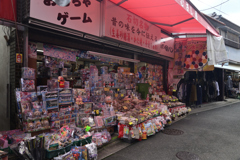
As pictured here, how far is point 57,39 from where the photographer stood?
554cm

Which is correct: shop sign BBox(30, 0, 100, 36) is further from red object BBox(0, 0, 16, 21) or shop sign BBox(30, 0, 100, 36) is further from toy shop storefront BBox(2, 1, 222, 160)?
red object BBox(0, 0, 16, 21)

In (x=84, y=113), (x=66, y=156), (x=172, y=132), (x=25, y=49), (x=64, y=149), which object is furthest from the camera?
(x=172, y=132)

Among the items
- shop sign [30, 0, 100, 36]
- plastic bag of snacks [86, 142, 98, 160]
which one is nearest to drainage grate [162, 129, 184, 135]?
plastic bag of snacks [86, 142, 98, 160]

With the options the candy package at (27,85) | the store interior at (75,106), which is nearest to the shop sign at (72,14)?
the store interior at (75,106)

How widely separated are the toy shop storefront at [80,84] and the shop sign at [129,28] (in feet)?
0.12

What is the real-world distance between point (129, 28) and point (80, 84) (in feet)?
11.1

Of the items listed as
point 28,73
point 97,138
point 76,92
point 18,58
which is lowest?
point 97,138

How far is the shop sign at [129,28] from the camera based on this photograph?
6.14m

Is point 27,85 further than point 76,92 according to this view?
No

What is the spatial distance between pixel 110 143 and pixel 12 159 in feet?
9.86

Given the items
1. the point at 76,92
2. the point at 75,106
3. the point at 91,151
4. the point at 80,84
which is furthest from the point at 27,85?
the point at 91,151

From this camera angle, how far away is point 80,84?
263 inches

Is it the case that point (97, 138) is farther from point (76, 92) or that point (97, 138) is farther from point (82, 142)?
point (76, 92)

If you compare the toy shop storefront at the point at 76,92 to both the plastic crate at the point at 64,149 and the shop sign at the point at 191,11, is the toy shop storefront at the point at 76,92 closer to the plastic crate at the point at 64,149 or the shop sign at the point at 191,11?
the plastic crate at the point at 64,149
